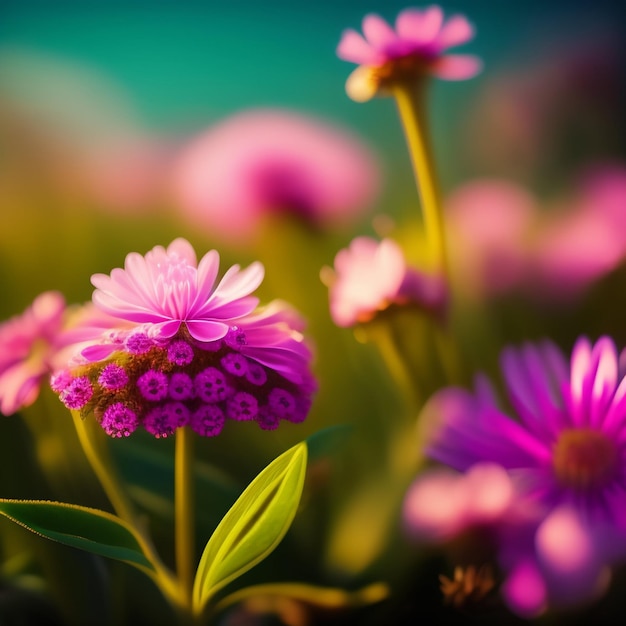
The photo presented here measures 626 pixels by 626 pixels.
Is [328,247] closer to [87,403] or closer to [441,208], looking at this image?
[441,208]

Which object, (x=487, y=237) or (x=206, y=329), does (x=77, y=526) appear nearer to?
(x=206, y=329)

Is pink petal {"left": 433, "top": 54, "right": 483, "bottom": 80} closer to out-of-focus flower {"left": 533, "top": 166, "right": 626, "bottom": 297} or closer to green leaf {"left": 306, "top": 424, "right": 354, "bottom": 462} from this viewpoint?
out-of-focus flower {"left": 533, "top": 166, "right": 626, "bottom": 297}

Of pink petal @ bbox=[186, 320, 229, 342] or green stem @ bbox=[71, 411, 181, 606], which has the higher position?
pink petal @ bbox=[186, 320, 229, 342]

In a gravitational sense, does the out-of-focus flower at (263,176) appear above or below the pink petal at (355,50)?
below

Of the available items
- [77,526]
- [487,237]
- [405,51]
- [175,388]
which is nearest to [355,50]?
[405,51]

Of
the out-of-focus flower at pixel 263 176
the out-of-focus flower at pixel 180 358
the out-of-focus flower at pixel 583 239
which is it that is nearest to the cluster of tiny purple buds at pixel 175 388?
the out-of-focus flower at pixel 180 358

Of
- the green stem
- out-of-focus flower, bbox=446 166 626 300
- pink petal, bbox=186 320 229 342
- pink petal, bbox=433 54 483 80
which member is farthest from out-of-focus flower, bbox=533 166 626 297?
the green stem

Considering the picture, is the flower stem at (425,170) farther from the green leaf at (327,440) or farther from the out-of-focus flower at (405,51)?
the green leaf at (327,440)
